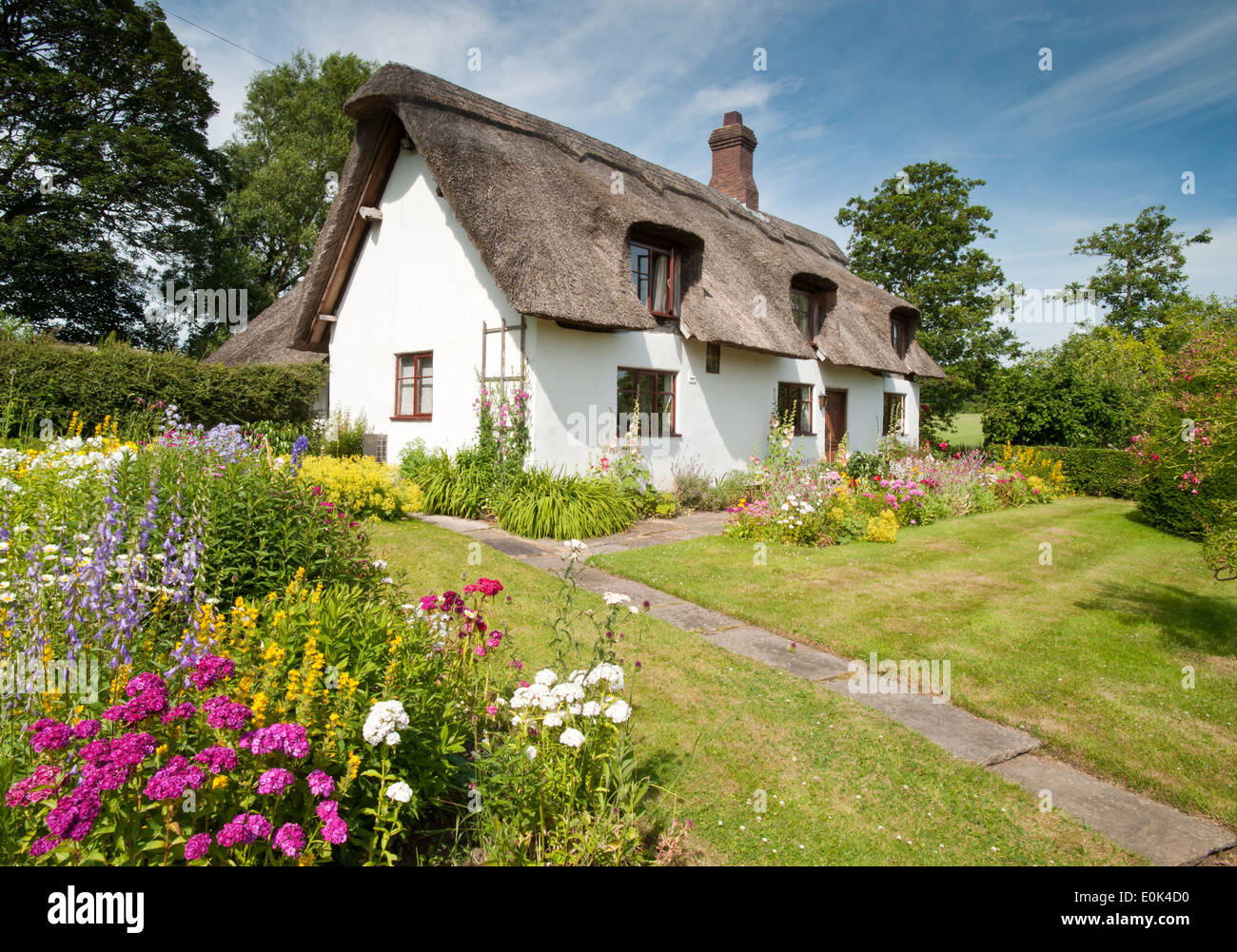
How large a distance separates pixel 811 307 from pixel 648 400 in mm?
6299

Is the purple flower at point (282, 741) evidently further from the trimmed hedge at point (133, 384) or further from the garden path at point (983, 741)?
the trimmed hedge at point (133, 384)

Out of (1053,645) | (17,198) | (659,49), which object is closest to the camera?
(1053,645)

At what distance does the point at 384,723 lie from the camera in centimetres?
199

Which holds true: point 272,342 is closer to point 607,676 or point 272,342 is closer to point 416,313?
point 416,313

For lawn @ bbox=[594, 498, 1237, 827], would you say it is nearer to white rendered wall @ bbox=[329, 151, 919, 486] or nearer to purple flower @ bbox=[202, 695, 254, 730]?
white rendered wall @ bbox=[329, 151, 919, 486]

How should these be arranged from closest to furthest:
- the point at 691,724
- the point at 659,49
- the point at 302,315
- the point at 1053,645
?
the point at 691,724 < the point at 1053,645 < the point at 659,49 < the point at 302,315

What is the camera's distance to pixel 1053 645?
5129 mm

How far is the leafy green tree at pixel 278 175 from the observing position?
25.1 meters

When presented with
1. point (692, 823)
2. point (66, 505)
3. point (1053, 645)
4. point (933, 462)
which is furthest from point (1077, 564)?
point (66, 505)

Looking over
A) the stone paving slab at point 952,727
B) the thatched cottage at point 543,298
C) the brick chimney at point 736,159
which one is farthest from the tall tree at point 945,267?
the stone paving slab at point 952,727

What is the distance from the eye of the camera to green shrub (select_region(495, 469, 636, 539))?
8.74 metres

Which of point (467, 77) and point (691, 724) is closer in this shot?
point (691, 724)
